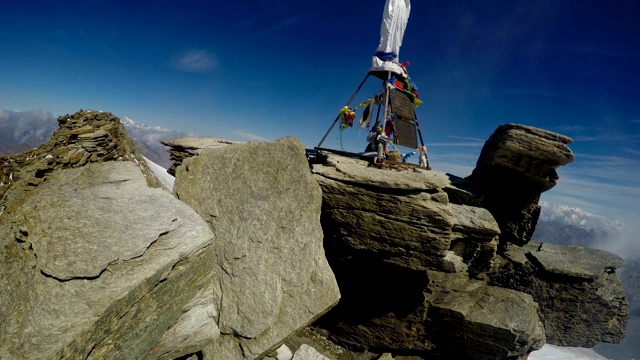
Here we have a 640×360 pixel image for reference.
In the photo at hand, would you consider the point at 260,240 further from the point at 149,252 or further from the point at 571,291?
the point at 571,291

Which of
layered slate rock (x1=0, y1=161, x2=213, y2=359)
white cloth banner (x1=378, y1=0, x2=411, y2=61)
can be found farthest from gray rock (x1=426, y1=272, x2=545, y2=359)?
white cloth banner (x1=378, y1=0, x2=411, y2=61)

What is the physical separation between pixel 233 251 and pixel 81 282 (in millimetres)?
5048

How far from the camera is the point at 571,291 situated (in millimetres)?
27219

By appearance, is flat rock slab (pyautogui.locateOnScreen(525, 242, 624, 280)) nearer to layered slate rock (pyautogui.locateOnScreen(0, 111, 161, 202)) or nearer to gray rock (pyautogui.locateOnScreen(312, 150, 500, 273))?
gray rock (pyautogui.locateOnScreen(312, 150, 500, 273))

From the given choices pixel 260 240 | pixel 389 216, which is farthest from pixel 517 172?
pixel 260 240

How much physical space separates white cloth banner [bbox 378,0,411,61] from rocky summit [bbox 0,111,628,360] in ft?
27.4

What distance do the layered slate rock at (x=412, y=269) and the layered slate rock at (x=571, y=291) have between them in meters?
8.13

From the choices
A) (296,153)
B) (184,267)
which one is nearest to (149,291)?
(184,267)

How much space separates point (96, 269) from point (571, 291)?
35600 millimetres

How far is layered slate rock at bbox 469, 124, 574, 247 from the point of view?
65.7 feet

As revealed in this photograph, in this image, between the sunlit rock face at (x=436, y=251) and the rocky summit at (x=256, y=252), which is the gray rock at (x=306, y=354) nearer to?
the rocky summit at (x=256, y=252)

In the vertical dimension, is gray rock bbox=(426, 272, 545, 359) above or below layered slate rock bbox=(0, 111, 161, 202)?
below

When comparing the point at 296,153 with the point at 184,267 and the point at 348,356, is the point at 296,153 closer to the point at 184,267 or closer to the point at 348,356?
the point at 184,267

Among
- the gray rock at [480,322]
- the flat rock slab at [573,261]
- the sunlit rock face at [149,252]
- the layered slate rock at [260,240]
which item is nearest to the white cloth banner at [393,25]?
the sunlit rock face at [149,252]
